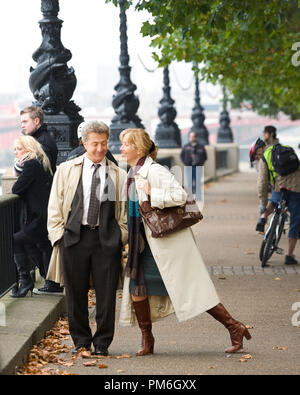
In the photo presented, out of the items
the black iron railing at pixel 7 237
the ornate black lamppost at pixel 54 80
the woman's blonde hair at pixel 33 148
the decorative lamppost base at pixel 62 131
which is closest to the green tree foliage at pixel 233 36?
the ornate black lamppost at pixel 54 80

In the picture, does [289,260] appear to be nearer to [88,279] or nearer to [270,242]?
[270,242]

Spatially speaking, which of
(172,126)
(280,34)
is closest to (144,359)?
(280,34)

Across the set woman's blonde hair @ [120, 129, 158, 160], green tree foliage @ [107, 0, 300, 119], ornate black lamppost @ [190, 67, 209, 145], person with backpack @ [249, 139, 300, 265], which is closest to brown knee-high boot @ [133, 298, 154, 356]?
woman's blonde hair @ [120, 129, 158, 160]

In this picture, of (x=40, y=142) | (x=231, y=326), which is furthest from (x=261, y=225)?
(x=231, y=326)

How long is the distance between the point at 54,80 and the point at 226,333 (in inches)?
166

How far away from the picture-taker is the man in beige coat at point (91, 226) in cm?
781

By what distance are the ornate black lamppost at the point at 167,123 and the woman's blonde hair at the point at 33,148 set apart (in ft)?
74.7

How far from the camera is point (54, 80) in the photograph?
39.7 feet

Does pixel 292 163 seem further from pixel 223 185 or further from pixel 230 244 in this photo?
pixel 223 185

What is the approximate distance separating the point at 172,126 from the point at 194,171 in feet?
79.3

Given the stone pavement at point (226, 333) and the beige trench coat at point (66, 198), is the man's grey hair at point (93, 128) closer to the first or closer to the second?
the beige trench coat at point (66, 198)

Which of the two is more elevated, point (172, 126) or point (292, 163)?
point (292, 163)
